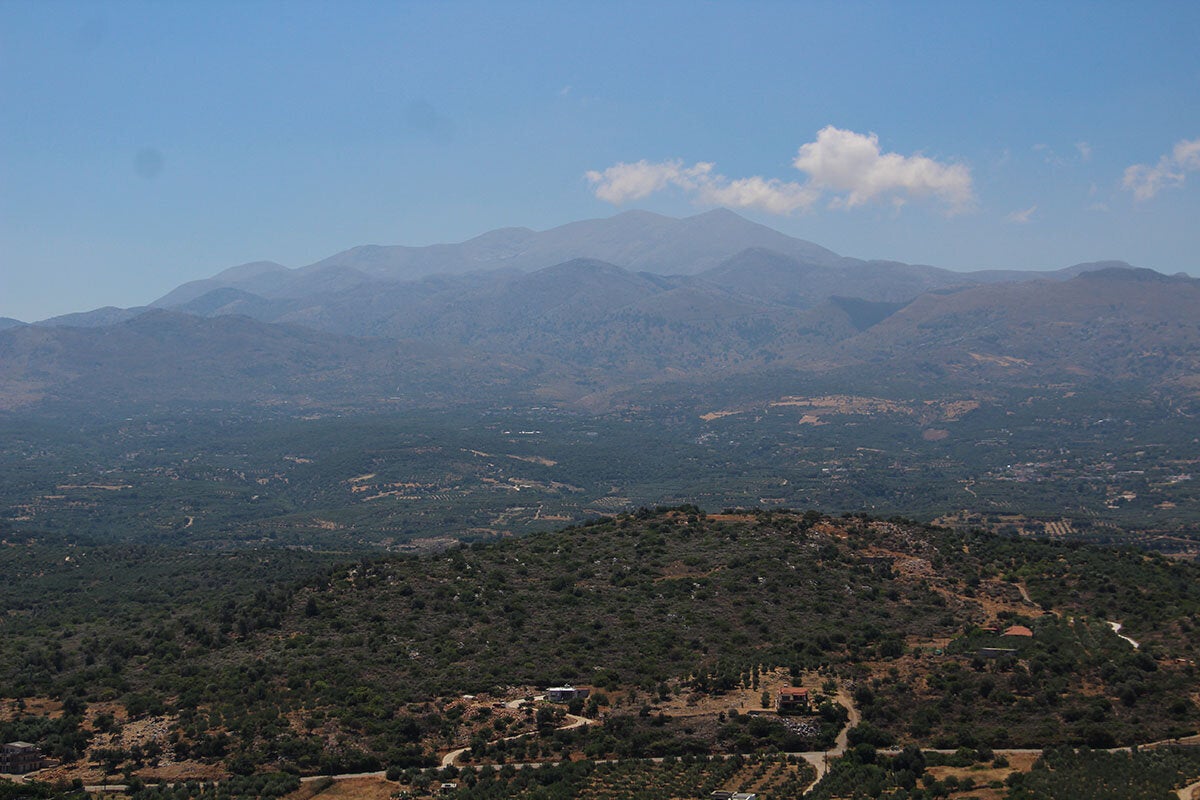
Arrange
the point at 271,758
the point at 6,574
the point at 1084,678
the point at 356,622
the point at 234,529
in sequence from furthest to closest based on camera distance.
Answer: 1. the point at 234,529
2. the point at 6,574
3. the point at 356,622
4. the point at 1084,678
5. the point at 271,758

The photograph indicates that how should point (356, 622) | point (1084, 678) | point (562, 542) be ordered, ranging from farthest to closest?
point (562, 542), point (356, 622), point (1084, 678)

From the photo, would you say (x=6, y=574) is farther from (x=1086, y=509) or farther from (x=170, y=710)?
(x=1086, y=509)

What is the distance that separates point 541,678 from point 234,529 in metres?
107

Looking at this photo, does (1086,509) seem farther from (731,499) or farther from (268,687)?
(268,687)

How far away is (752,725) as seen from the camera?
46219mm

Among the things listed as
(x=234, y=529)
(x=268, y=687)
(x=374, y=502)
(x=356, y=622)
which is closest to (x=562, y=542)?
(x=356, y=622)

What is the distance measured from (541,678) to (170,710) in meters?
16.5

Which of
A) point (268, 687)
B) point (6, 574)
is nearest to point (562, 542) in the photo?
point (268, 687)

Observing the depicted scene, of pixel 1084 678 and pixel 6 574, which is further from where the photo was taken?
pixel 6 574

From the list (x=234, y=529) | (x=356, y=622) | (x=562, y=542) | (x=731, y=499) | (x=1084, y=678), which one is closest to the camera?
(x=1084, y=678)

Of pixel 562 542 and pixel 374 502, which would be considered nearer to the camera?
pixel 562 542

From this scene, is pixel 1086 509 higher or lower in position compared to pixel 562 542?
lower

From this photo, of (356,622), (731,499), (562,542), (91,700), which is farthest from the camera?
(731,499)

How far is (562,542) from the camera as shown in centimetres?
7519
